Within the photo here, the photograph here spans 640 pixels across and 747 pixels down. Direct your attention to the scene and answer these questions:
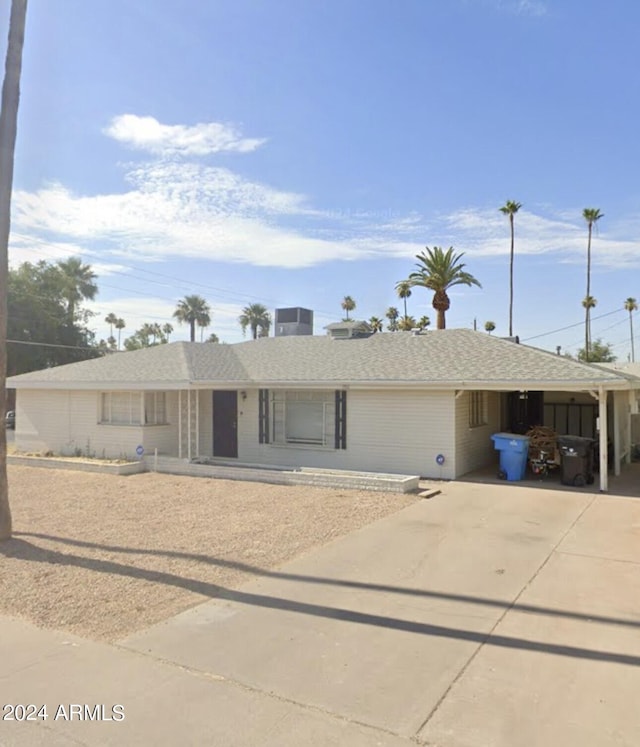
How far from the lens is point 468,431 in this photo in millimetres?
14547

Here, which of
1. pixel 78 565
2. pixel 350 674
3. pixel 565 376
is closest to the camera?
pixel 350 674

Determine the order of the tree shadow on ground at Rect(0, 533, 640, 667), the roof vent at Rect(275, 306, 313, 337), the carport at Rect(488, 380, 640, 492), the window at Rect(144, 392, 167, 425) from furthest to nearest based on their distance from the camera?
the roof vent at Rect(275, 306, 313, 337), the carport at Rect(488, 380, 640, 492), the window at Rect(144, 392, 167, 425), the tree shadow on ground at Rect(0, 533, 640, 667)

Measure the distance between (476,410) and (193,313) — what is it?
49605mm

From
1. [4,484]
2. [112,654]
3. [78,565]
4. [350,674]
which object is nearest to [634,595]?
[350,674]

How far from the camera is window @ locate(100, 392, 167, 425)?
16.5 metres

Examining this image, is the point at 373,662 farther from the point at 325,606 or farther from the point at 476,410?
the point at 476,410

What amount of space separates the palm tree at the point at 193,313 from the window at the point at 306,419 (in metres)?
46.4

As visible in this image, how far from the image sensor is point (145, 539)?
27.1 ft

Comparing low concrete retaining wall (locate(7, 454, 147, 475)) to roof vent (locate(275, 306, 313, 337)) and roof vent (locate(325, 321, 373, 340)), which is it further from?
roof vent (locate(275, 306, 313, 337))

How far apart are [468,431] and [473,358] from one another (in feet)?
6.14

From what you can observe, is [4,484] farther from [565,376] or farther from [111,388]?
[565,376]

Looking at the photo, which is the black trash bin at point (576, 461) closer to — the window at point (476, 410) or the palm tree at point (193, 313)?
the window at point (476, 410)

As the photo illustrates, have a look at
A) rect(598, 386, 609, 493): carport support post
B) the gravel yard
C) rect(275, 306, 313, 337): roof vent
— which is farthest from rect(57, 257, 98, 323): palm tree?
rect(598, 386, 609, 493): carport support post

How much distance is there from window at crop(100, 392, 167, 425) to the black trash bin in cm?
1093
